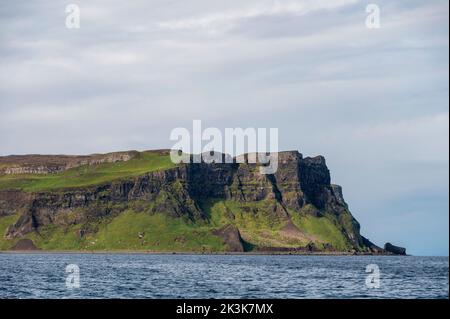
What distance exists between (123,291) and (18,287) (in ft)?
53.4

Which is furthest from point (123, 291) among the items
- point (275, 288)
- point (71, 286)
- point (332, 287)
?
point (332, 287)

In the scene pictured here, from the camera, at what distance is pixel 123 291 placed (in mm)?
97500
